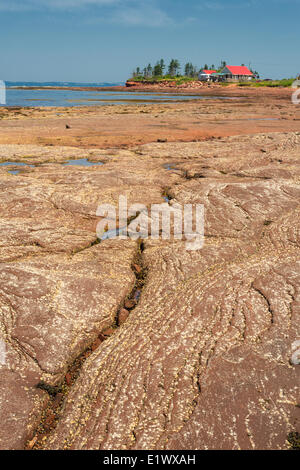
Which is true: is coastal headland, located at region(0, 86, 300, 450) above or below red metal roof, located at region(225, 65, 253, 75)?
below

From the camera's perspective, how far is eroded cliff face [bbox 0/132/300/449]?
4.23 metres

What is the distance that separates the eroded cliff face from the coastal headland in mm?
22

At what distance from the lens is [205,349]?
17.3ft

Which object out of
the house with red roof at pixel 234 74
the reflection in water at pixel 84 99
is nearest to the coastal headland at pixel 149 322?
the reflection in water at pixel 84 99

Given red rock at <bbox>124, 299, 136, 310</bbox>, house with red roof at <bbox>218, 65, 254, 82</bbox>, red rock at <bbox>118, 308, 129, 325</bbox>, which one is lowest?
red rock at <bbox>118, 308, 129, 325</bbox>

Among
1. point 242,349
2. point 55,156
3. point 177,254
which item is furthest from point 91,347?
point 55,156

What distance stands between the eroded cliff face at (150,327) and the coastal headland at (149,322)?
0.02 metres

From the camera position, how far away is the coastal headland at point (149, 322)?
4.23 m

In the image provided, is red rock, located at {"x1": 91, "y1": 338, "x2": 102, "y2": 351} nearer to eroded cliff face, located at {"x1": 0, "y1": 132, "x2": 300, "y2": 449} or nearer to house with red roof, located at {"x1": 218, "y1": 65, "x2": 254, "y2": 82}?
eroded cliff face, located at {"x1": 0, "y1": 132, "x2": 300, "y2": 449}

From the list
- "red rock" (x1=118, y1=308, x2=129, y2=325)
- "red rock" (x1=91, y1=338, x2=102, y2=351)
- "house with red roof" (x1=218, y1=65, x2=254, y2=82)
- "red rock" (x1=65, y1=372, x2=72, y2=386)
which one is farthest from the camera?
A: "house with red roof" (x1=218, y1=65, x2=254, y2=82)

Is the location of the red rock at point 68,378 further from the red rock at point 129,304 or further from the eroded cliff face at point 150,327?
the red rock at point 129,304

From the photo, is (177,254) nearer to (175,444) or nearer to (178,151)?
(175,444)

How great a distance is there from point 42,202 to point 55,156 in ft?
25.2

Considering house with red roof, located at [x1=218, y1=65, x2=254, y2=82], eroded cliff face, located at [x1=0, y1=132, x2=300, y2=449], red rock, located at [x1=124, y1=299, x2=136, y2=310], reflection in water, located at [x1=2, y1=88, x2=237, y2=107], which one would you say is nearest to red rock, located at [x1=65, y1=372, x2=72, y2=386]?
eroded cliff face, located at [x1=0, y1=132, x2=300, y2=449]
